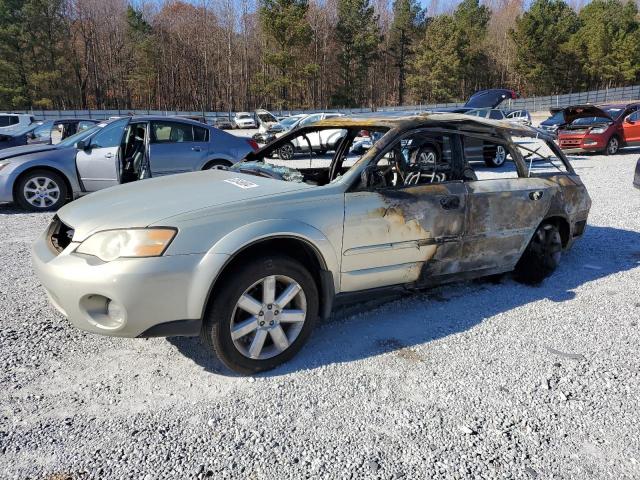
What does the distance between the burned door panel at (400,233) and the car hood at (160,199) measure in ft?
1.59

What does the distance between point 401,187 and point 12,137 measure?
53.7ft

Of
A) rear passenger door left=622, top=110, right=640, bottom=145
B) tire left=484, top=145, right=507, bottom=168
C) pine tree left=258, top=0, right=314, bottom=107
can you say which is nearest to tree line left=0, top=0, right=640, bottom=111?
pine tree left=258, top=0, right=314, bottom=107

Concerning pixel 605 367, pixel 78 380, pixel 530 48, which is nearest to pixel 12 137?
pixel 78 380

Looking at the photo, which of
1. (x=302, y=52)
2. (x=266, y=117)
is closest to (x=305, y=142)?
(x=266, y=117)

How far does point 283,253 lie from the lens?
3158 millimetres

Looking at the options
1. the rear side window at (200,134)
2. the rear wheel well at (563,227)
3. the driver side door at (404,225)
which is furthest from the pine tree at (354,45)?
the driver side door at (404,225)

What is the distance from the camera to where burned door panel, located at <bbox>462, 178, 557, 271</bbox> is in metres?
3.97

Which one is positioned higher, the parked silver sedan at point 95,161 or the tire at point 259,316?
the parked silver sedan at point 95,161

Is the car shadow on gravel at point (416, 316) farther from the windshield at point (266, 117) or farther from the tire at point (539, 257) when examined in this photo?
the windshield at point (266, 117)

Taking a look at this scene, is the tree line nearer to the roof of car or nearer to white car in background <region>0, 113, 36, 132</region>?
white car in background <region>0, 113, 36, 132</region>

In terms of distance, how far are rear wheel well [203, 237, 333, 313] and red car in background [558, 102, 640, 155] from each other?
49.0ft

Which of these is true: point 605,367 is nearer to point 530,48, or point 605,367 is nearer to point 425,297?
point 425,297

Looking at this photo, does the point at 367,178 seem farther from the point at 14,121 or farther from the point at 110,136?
the point at 14,121

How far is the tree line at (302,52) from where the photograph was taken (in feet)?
182
